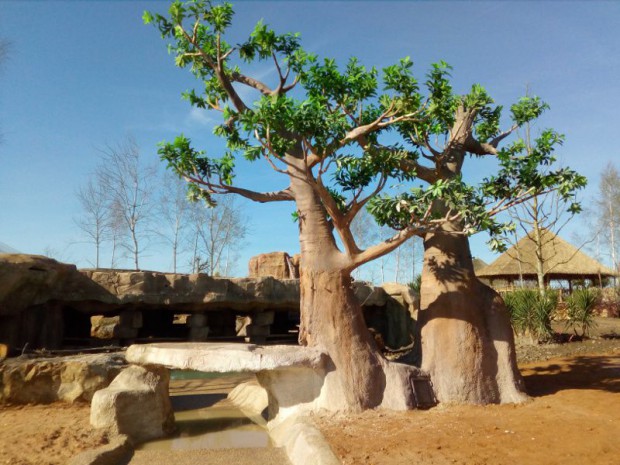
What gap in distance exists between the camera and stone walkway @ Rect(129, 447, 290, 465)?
554cm

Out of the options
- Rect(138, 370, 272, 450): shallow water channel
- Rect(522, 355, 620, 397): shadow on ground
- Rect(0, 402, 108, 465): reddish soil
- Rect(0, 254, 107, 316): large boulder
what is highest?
Rect(0, 254, 107, 316): large boulder

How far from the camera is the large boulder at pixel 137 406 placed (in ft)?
21.0

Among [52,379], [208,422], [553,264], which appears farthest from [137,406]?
[553,264]

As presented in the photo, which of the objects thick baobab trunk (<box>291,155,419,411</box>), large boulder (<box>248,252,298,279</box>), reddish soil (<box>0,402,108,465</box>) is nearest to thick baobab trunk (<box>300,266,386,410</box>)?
thick baobab trunk (<box>291,155,419,411</box>)

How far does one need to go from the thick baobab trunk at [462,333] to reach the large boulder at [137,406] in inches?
158

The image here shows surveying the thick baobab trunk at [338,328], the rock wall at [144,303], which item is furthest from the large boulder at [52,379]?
the thick baobab trunk at [338,328]

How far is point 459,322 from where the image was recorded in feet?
24.1

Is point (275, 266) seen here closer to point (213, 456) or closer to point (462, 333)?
point (462, 333)

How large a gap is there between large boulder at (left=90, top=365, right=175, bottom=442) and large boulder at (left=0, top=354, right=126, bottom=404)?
1749mm

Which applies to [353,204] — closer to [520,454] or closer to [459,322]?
[459,322]

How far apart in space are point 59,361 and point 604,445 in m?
8.39

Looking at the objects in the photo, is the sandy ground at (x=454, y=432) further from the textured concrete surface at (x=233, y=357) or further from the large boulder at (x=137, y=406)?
the textured concrete surface at (x=233, y=357)

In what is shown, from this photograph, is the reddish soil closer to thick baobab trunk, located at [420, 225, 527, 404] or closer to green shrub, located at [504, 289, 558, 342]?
thick baobab trunk, located at [420, 225, 527, 404]

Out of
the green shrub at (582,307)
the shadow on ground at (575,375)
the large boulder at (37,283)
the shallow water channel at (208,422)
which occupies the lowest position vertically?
the shallow water channel at (208,422)
